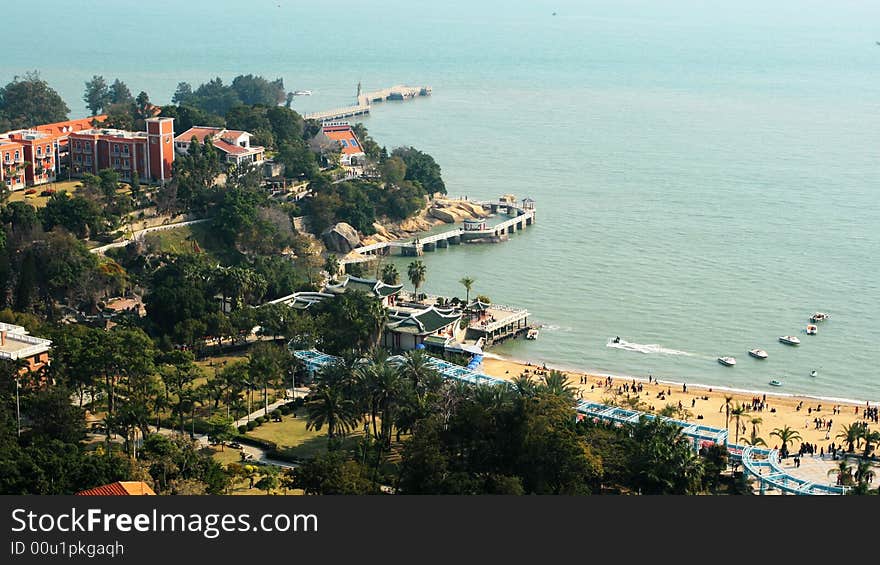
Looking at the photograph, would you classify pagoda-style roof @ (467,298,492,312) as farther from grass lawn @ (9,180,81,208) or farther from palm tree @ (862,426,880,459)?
grass lawn @ (9,180,81,208)

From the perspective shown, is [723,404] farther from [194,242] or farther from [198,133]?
[198,133]

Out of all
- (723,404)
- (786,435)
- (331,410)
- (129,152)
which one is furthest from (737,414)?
(129,152)

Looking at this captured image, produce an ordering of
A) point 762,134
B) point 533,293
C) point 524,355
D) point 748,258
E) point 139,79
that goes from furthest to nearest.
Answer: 1. point 139,79
2. point 762,134
3. point 748,258
4. point 533,293
5. point 524,355

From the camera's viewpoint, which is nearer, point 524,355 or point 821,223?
point 524,355

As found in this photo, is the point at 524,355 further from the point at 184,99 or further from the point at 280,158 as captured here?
the point at 184,99

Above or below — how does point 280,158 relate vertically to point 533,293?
above

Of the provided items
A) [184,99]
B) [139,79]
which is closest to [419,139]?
[184,99]

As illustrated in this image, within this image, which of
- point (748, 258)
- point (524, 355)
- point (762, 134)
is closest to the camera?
point (524, 355)
